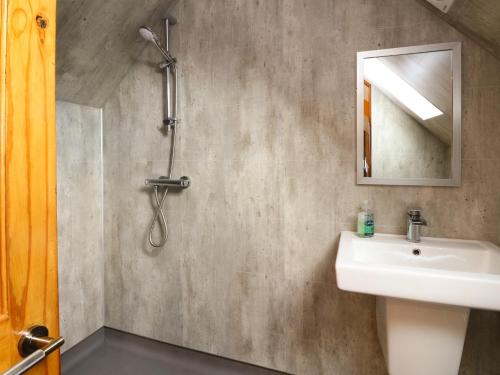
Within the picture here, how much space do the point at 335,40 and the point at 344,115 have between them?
0.41 metres

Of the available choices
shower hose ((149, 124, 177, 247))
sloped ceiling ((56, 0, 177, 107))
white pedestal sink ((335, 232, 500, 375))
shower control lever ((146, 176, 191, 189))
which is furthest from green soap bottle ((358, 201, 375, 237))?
sloped ceiling ((56, 0, 177, 107))

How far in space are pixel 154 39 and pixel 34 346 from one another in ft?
5.25

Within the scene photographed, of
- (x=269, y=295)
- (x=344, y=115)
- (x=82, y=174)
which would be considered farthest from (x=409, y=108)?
(x=82, y=174)

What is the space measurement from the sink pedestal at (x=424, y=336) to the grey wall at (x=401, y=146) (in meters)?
0.63

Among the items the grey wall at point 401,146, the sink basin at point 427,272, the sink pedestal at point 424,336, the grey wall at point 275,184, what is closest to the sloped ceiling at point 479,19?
the grey wall at point 275,184

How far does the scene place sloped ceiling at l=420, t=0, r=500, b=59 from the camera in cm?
117

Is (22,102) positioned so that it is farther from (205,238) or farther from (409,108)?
(409,108)

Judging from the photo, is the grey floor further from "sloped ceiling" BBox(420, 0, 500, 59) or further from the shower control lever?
"sloped ceiling" BBox(420, 0, 500, 59)

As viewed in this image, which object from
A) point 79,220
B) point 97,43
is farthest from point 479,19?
point 79,220

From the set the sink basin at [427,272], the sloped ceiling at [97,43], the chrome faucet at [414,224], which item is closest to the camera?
the sink basin at [427,272]

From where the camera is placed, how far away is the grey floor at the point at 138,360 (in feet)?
5.97

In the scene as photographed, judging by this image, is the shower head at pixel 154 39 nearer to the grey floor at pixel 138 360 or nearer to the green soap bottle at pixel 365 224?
the green soap bottle at pixel 365 224

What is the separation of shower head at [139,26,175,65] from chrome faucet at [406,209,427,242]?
163cm

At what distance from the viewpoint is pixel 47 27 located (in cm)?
59
